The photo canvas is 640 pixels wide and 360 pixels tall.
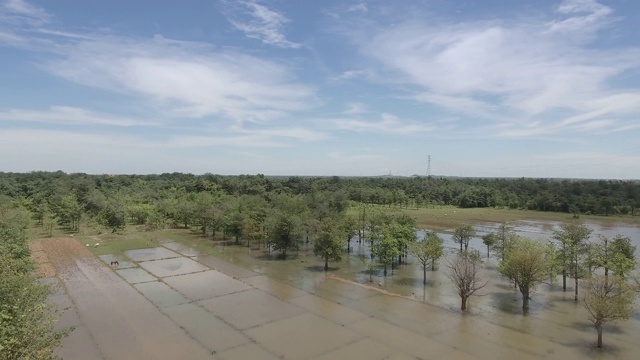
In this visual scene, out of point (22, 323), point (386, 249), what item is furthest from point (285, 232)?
point (22, 323)

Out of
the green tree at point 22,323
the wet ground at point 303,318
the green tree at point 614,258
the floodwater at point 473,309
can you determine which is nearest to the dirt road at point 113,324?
the wet ground at point 303,318

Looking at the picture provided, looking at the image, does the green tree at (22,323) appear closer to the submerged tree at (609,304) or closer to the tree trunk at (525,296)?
the submerged tree at (609,304)

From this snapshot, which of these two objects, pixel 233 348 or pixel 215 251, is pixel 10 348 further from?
pixel 215 251

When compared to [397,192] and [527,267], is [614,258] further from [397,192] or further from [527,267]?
[397,192]

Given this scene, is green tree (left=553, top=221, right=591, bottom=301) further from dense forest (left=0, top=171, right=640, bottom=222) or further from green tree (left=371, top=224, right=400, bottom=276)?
dense forest (left=0, top=171, right=640, bottom=222)

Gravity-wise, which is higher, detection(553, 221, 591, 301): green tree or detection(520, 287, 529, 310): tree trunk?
detection(553, 221, 591, 301): green tree

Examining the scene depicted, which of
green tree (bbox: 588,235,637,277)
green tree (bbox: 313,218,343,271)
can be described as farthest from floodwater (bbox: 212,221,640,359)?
green tree (bbox: 588,235,637,277)

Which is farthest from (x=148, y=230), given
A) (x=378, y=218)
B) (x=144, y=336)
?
(x=144, y=336)

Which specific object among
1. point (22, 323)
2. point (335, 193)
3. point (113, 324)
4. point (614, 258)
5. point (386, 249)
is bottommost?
point (113, 324)

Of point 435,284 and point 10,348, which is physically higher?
point 10,348
